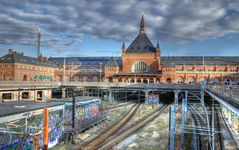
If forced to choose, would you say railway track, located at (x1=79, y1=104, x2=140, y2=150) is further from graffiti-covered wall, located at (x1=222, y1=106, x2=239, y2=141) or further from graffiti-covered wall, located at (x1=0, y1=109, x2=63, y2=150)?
graffiti-covered wall, located at (x1=222, y1=106, x2=239, y2=141)

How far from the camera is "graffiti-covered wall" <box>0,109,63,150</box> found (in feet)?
49.6

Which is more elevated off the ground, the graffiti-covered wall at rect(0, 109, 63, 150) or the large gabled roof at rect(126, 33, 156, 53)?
the large gabled roof at rect(126, 33, 156, 53)

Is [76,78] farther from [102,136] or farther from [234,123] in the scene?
[234,123]

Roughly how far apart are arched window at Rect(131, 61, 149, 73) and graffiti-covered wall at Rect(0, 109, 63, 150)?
211 ft

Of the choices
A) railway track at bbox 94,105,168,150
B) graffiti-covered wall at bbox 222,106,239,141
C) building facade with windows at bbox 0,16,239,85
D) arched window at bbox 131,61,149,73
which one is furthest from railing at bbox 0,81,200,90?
graffiti-covered wall at bbox 222,106,239,141

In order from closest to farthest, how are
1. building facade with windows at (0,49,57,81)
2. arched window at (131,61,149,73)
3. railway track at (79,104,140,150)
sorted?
1. railway track at (79,104,140,150)
2. building facade with windows at (0,49,57,81)
3. arched window at (131,61,149,73)

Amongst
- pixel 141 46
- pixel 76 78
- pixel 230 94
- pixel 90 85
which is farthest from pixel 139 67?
pixel 230 94

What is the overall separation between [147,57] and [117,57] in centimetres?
2935

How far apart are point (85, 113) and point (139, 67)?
197 feet

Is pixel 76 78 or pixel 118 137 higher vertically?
pixel 76 78

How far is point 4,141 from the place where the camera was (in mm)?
15039

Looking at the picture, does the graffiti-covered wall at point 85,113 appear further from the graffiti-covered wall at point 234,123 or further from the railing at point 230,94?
the graffiti-covered wall at point 234,123

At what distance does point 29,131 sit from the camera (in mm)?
17719

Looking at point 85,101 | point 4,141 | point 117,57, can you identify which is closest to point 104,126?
point 85,101
